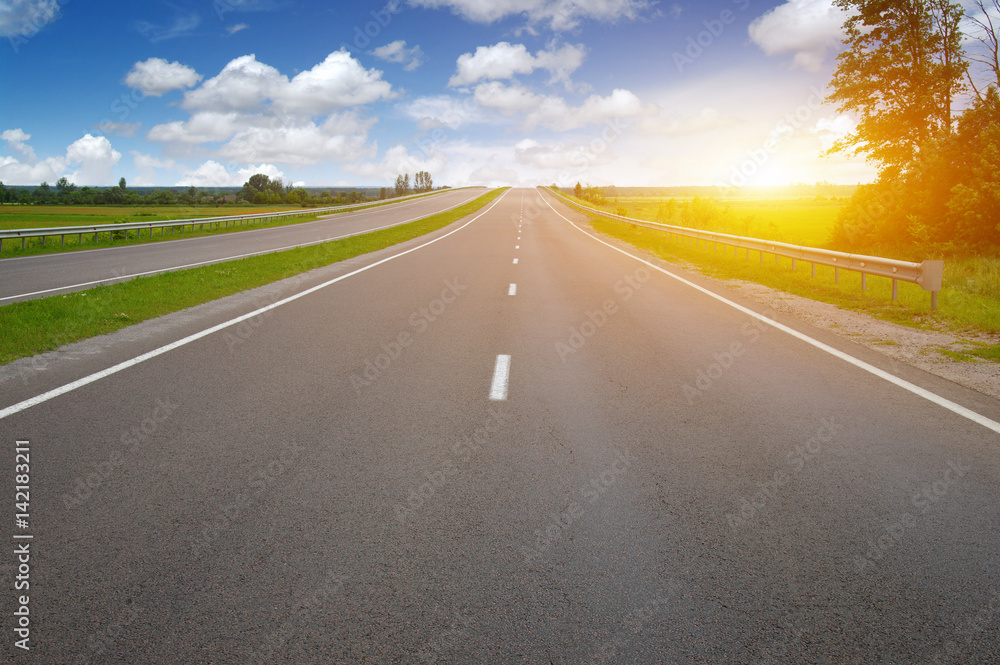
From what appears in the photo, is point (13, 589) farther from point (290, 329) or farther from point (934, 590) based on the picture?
point (290, 329)

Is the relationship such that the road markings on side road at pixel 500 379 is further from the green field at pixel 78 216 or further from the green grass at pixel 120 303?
the green field at pixel 78 216

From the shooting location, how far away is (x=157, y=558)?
3.24 m

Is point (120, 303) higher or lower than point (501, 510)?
higher

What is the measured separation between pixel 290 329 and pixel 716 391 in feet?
20.7

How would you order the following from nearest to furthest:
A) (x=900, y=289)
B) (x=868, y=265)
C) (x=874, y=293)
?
(x=868, y=265), (x=874, y=293), (x=900, y=289)

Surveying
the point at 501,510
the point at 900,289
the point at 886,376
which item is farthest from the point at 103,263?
the point at 900,289

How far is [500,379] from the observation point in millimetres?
6762

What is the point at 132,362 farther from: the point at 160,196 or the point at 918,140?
the point at 160,196

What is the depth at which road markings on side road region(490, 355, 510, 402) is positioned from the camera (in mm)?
6148

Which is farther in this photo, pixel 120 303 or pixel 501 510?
pixel 120 303

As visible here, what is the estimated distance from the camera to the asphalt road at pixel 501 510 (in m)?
2.72

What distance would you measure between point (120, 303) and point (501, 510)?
1024cm

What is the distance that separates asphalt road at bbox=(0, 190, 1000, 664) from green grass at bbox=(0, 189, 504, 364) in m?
1.20

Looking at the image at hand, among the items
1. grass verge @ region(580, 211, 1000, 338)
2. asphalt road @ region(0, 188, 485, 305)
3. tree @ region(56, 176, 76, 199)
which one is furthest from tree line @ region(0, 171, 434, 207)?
grass verge @ region(580, 211, 1000, 338)
